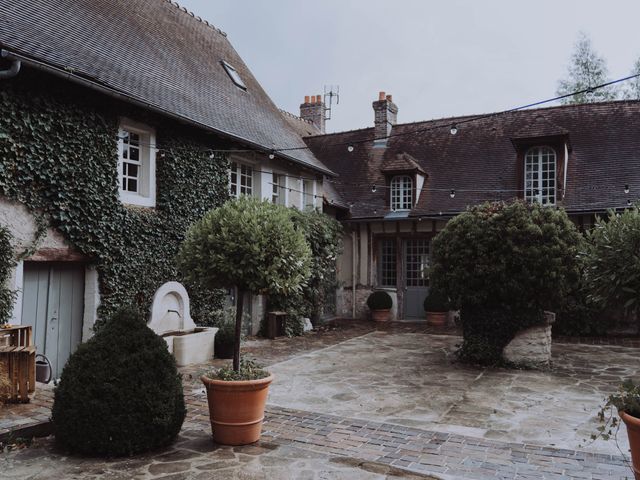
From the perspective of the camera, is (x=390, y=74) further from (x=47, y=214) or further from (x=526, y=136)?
(x=47, y=214)

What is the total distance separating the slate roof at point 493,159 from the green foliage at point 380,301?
7.86 feet

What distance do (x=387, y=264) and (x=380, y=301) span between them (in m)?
→ 1.32

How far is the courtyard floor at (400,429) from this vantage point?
4.26 m

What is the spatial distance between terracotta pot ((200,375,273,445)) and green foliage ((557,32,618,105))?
2436cm

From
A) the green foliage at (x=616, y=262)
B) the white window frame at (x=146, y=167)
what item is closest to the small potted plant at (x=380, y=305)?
the white window frame at (x=146, y=167)

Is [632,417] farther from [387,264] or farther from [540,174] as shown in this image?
[387,264]

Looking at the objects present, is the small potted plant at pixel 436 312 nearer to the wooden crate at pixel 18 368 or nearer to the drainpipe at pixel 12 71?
the wooden crate at pixel 18 368

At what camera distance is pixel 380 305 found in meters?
15.6

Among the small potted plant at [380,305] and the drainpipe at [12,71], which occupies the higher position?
the drainpipe at [12,71]

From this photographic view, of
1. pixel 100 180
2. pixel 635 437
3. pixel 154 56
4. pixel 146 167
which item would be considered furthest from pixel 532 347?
pixel 154 56

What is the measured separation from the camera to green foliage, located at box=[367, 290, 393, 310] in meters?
15.7

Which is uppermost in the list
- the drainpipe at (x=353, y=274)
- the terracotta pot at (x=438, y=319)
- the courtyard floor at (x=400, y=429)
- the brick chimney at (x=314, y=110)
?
the brick chimney at (x=314, y=110)

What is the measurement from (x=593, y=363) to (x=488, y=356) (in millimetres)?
2070

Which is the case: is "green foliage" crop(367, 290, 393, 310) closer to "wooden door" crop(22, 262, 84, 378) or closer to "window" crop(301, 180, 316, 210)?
"window" crop(301, 180, 316, 210)
